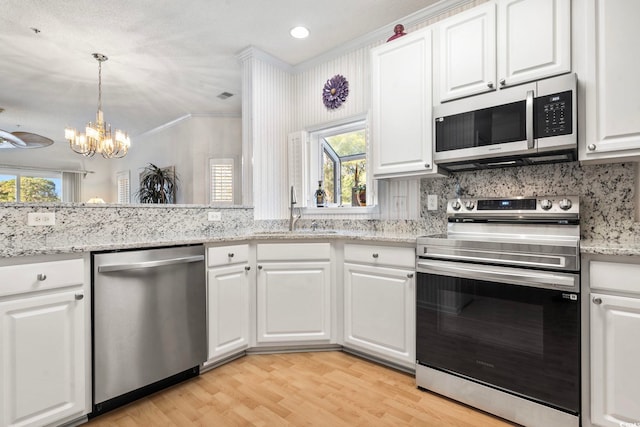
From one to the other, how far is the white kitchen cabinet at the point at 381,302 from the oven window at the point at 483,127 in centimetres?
74

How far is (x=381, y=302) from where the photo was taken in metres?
2.10

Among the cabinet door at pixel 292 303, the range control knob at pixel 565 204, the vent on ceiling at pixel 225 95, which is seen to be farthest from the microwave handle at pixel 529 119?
the vent on ceiling at pixel 225 95

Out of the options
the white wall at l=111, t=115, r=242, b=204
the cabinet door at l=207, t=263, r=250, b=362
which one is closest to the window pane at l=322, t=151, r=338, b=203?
the cabinet door at l=207, t=263, r=250, b=362

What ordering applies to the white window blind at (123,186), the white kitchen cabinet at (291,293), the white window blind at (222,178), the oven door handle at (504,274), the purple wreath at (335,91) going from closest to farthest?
1. the oven door handle at (504,274)
2. the white kitchen cabinet at (291,293)
3. the purple wreath at (335,91)
4. the white window blind at (222,178)
5. the white window blind at (123,186)

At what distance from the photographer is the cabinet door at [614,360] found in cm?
131

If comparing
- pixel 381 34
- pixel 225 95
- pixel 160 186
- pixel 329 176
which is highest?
pixel 225 95

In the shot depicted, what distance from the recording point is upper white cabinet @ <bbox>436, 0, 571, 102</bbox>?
1.65m

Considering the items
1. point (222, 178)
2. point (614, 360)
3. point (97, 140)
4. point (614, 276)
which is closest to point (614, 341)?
point (614, 360)

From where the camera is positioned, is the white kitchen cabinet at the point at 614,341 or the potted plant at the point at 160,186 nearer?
the white kitchen cabinet at the point at 614,341

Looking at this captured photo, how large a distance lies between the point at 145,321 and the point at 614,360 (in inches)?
90.2

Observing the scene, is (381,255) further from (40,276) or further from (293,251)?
(40,276)

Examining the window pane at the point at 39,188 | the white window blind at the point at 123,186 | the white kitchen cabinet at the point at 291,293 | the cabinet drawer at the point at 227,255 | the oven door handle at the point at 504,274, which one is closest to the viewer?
the oven door handle at the point at 504,274

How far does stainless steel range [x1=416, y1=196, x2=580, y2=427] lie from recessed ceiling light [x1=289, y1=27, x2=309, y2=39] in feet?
6.56

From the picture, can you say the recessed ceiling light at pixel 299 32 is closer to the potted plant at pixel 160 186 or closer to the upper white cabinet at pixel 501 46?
the upper white cabinet at pixel 501 46
